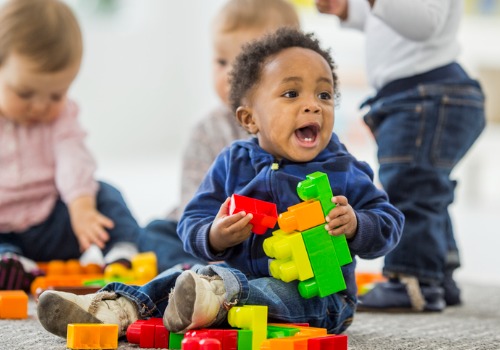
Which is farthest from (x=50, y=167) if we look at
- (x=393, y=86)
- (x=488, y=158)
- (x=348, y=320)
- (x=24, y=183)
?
(x=488, y=158)

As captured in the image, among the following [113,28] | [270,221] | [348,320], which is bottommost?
[348,320]

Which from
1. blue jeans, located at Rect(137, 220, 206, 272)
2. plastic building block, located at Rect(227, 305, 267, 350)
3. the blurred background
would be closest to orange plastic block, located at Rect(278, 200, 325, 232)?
plastic building block, located at Rect(227, 305, 267, 350)

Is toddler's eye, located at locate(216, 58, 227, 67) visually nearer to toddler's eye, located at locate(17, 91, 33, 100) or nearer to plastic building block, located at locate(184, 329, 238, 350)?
toddler's eye, located at locate(17, 91, 33, 100)

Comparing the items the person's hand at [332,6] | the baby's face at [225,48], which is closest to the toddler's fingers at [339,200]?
the person's hand at [332,6]

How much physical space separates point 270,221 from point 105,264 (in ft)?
2.51

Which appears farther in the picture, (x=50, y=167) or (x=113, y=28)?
(x=113, y=28)

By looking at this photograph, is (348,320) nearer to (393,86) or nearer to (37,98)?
(393,86)

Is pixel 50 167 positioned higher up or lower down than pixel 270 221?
higher up

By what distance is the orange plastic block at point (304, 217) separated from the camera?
3.04ft

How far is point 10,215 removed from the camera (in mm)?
1714

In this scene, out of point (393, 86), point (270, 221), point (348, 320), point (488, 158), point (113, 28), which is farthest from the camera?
point (113, 28)

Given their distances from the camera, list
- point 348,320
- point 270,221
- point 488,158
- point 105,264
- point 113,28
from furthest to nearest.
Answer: point 113,28, point 488,158, point 105,264, point 348,320, point 270,221

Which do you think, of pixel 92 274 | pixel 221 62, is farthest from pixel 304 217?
pixel 221 62

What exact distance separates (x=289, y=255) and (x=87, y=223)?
0.82 metres
